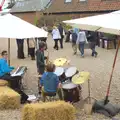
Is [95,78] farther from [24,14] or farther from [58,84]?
[24,14]

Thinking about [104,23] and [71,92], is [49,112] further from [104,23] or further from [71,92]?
[104,23]

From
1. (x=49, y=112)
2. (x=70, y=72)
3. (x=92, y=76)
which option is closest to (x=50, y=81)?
(x=70, y=72)

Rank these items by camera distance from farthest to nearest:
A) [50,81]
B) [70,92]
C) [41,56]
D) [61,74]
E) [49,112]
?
[41,56], [61,74], [70,92], [50,81], [49,112]

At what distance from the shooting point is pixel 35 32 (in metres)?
10.2

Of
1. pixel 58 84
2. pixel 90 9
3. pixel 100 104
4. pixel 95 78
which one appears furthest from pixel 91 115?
pixel 90 9

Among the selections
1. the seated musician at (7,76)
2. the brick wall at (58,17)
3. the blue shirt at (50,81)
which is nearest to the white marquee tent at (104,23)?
the blue shirt at (50,81)

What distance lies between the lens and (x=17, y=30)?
10.2m

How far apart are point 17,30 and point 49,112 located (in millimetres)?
3579

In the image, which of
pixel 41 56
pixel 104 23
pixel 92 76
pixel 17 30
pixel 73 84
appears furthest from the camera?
pixel 92 76

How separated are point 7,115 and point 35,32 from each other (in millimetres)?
2688

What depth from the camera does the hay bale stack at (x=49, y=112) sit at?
7.25 metres

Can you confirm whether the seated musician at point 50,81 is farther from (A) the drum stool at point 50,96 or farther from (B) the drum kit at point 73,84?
(B) the drum kit at point 73,84

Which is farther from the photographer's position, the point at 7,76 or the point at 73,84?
the point at 7,76

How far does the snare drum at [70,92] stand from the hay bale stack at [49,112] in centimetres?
138
